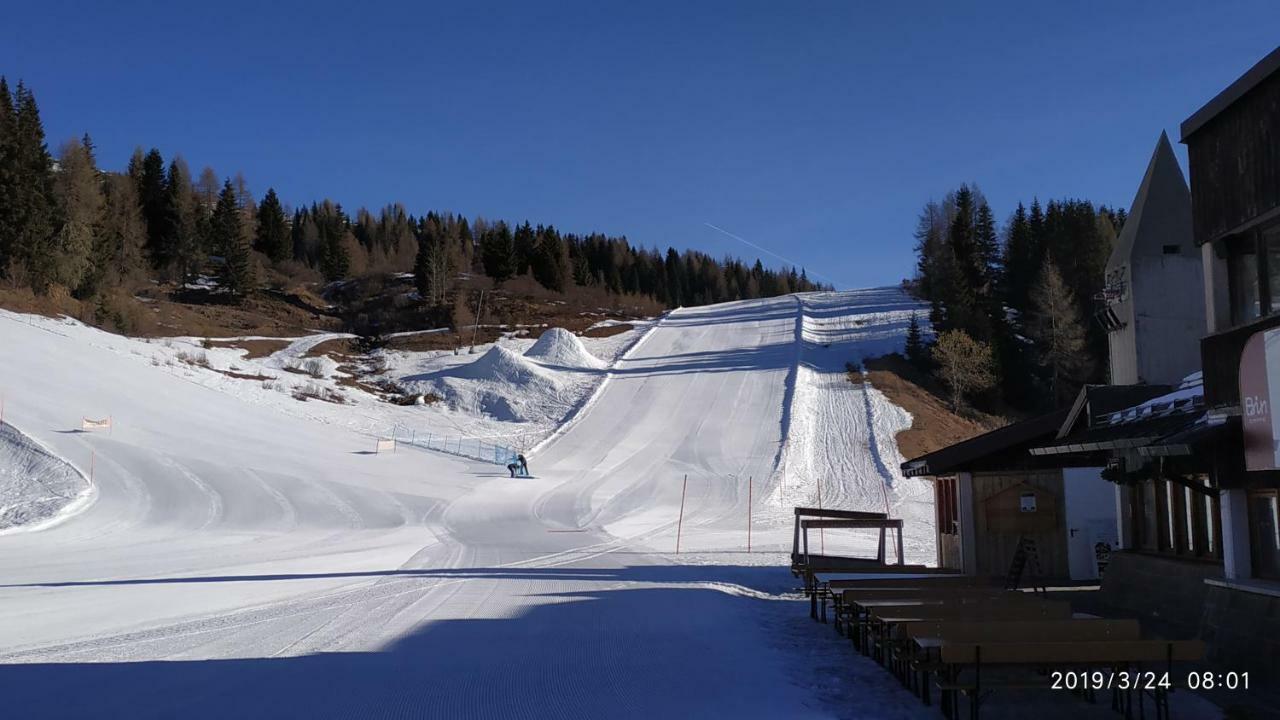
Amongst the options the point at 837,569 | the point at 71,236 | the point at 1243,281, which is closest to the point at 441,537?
the point at 837,569

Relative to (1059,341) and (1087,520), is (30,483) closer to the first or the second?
(1087,520)

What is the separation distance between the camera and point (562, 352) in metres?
64.2

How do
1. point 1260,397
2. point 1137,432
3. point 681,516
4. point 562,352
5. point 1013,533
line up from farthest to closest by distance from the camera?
point 562,352 < point 681,516 < point 1013,533 < point 1137,432 < point 1260,397

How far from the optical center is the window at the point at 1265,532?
30.2 feet

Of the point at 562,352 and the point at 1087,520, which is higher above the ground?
the point at 562,352

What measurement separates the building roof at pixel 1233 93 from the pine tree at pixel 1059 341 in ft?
155

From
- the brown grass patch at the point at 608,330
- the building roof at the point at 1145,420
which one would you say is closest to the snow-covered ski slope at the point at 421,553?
the building roof at the point at 1145,420

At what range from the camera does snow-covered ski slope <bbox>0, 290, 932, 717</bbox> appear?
Answer: 28.4 feet

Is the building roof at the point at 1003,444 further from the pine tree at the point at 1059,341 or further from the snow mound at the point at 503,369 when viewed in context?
the snow mound at the point at 503,369

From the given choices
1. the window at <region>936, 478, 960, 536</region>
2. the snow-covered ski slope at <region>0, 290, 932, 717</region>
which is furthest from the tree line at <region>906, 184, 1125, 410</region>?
the window at <region>936, 478, 960, 536</region>

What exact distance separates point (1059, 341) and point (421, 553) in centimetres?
4406

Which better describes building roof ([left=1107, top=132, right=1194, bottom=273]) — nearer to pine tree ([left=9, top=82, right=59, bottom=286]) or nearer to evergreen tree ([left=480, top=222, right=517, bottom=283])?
pine tree ([left=9, top=82, right=59, bottom=286])

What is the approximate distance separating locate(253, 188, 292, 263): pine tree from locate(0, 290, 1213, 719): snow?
48.1 metres

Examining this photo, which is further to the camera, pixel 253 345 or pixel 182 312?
pixel 182 312
